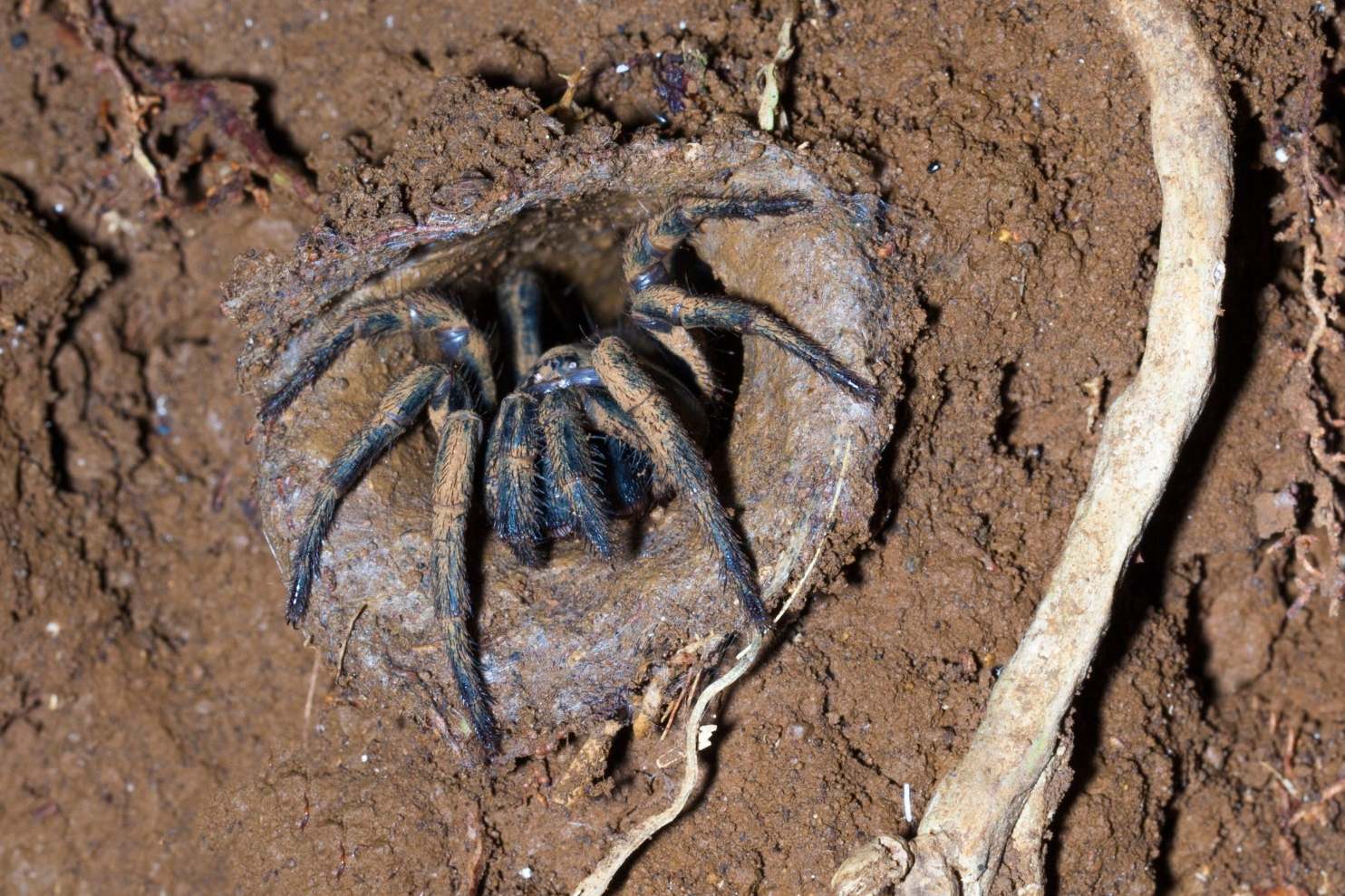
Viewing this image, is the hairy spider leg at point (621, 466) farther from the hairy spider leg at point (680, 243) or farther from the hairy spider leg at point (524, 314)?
the hairy spider leg at point (524, 314)

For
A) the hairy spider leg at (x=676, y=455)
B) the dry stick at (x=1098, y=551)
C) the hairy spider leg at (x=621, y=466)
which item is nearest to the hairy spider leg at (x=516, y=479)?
the hairy spider leg at (x=621, y=466)

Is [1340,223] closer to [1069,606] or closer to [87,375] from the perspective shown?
[1069,606]

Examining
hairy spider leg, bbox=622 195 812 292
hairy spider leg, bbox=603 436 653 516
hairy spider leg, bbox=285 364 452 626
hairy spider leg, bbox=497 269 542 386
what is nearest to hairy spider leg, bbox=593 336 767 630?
hairy spider leg, bbox=603 436 653 516

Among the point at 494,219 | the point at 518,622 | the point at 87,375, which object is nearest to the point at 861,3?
the point at 494,219

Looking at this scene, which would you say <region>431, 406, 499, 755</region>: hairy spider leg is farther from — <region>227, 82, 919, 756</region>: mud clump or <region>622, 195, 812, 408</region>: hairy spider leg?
<region>622, 195, 812, 408</region>: hairy spider leg

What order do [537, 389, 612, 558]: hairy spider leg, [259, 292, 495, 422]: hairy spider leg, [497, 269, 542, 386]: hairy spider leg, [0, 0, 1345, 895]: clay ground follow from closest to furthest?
[537, 389, 612, 558]: hairy spider leg < [0, 0, 1345, 895]: clay ground < [259, 292, 495, 422]: hairy spider leg < [497, 269, 542, 386]: hairy spider leg
